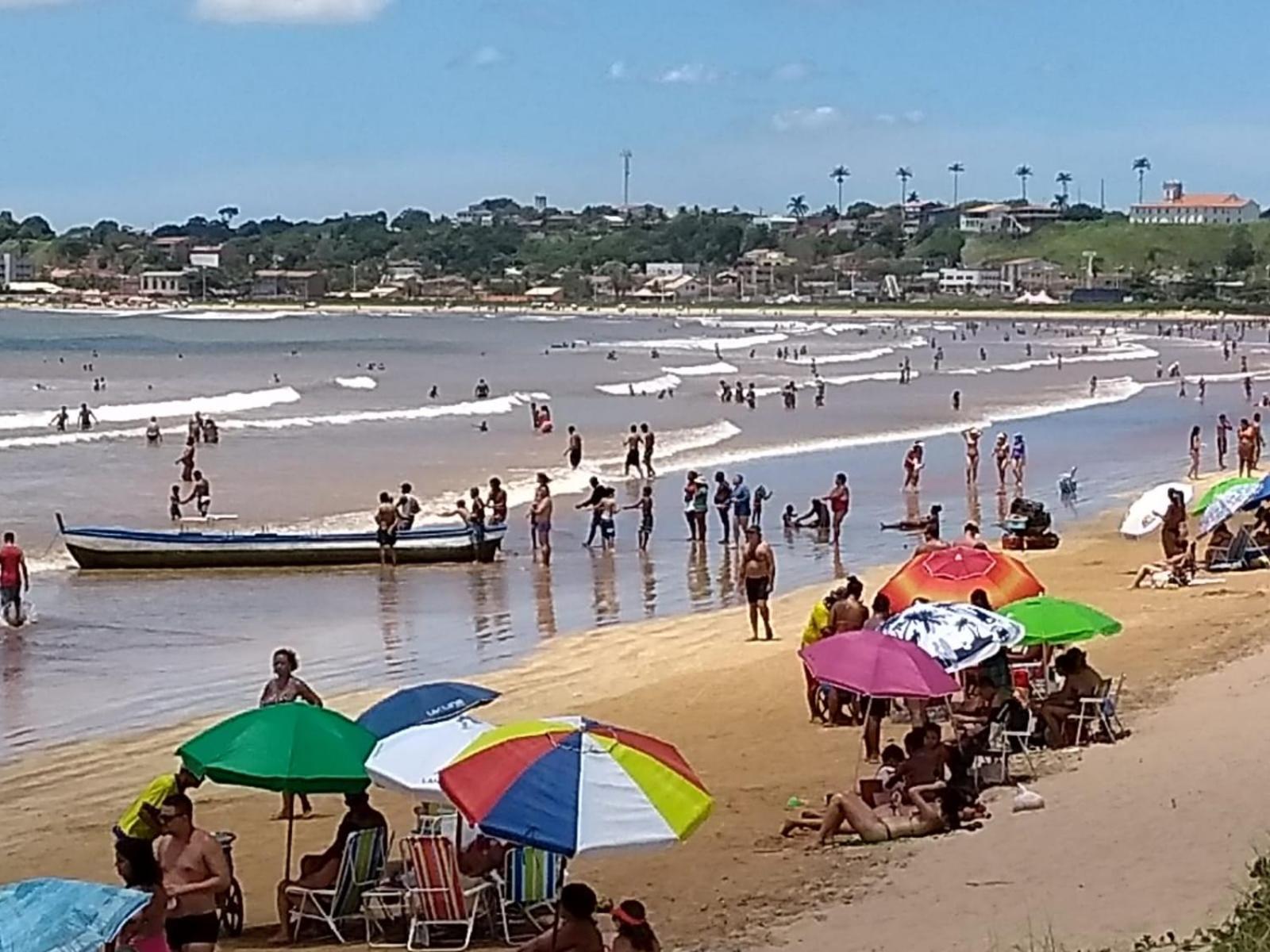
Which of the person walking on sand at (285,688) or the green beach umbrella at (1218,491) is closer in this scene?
the person walking on sand at (285,688)

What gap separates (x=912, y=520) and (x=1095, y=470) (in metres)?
9.87

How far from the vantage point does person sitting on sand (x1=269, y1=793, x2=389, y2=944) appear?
31.9 ft

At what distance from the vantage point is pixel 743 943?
9.25m

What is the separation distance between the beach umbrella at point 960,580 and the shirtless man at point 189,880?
7.20 metres

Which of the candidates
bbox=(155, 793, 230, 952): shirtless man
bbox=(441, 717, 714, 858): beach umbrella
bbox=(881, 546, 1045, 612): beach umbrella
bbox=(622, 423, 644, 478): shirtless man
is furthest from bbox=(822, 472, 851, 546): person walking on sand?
bbox=(155, 793, 230, 952): shirtless man

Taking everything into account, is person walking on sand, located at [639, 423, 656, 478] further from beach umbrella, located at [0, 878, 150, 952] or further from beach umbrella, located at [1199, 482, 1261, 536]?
beach umbrella, located at [0, 878, 150, 952]


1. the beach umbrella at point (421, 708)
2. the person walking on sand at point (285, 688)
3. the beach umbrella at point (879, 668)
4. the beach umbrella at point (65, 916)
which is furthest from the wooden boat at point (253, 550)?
the beach umbrella at point (65, 916)

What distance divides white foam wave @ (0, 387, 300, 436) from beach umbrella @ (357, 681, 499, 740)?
45.5 metres

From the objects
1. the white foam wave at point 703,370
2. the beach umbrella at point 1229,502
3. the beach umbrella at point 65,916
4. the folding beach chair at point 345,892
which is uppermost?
the beach umbrella at point 65,916

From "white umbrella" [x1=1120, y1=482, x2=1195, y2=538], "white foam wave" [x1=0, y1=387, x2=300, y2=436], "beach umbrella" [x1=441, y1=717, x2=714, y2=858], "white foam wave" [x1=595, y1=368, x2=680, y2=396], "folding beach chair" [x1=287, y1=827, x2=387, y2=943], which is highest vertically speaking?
"beach umbrella" [x1=441, y1=717, x2=714, y2=858]

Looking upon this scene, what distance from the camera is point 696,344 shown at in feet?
400

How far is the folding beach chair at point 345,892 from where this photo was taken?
9789 mm

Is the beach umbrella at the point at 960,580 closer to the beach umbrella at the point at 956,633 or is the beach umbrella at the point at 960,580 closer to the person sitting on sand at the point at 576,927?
the beach umbrella at the point at 956,633

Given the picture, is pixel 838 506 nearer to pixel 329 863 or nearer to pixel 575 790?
pixel 329 863
